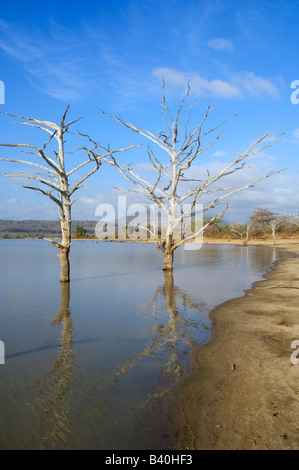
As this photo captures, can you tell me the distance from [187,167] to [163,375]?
12.7m

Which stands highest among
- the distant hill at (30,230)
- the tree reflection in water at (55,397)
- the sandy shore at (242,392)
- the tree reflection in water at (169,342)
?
the distant hill at (30,230)

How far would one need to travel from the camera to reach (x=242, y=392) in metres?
3.84

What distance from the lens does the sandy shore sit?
9.80 feet

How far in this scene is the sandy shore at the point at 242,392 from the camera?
2986 mm

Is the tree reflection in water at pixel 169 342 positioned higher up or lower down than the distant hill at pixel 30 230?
lower down

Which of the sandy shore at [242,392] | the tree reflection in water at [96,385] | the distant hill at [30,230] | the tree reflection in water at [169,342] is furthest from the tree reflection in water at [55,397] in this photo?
the distant hill at [30,230]

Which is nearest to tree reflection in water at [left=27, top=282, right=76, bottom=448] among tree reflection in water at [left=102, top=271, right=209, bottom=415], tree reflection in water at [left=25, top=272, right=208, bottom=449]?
tree reflection in water at [left=25, top=272, right=208, bottom=449]

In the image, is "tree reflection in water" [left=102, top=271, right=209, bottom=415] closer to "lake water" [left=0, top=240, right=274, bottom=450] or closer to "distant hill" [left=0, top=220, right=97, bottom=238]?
"lake water" [left=0, top=240, right=274, bottom=450]

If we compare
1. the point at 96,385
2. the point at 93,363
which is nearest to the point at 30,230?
the point at 93,363

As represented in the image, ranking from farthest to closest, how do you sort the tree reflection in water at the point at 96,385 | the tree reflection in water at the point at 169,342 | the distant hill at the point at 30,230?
1. the distant hill at the point at 30,230
2. the tree reflection in water at the point at 169,342
3. the tree reflection in water at the point at 96,385

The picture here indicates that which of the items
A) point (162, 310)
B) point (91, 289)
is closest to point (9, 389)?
point (162, 310)

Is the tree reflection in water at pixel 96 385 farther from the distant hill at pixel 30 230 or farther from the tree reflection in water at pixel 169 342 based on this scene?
the distant hill at pixel 30 230

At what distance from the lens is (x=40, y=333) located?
6.42 meters
